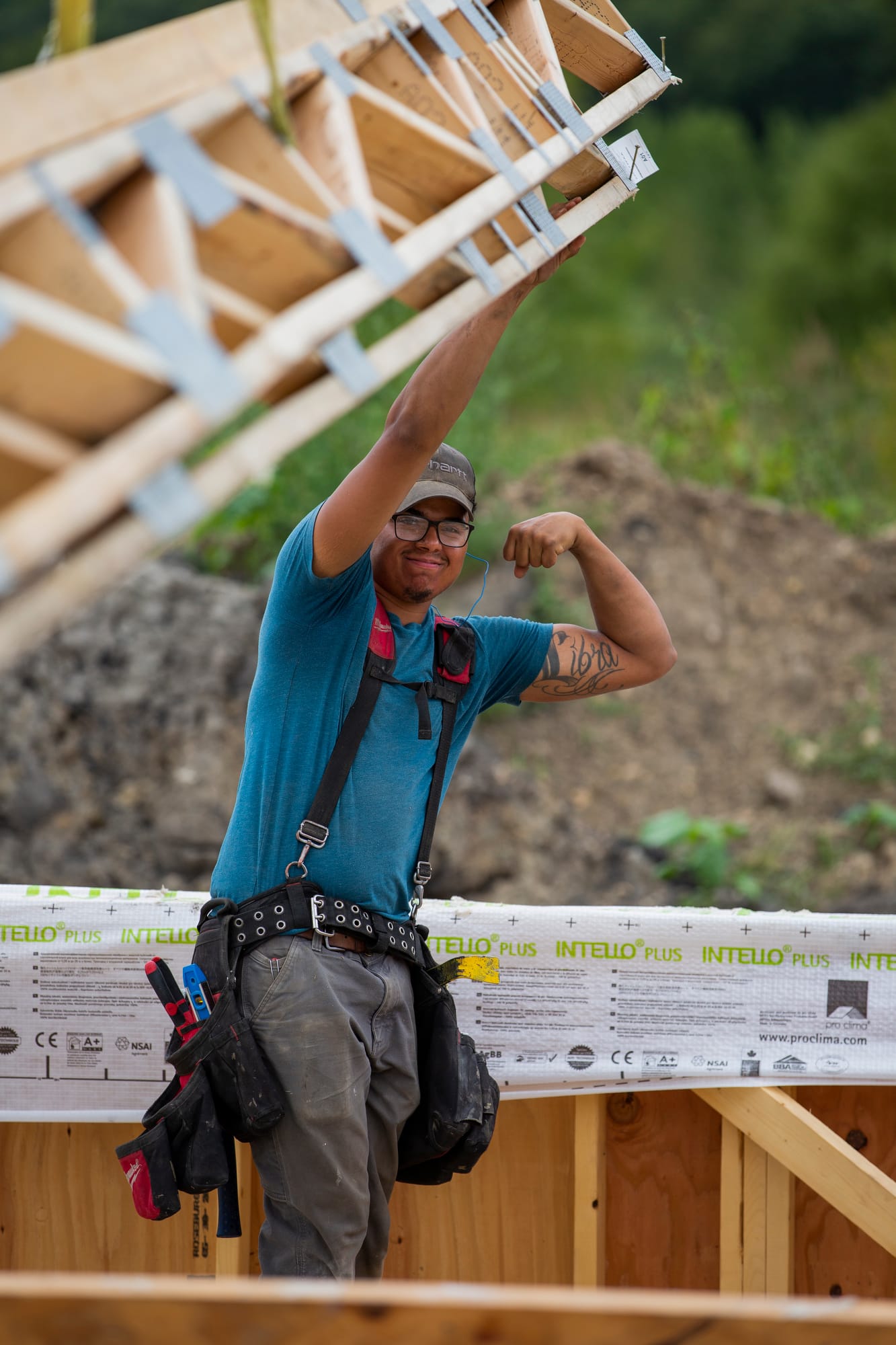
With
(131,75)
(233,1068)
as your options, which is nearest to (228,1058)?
(233,1068)

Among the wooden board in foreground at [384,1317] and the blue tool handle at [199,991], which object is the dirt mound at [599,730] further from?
the wooden board in foreground at [384,1317]

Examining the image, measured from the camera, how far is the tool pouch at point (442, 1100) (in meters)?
2.76

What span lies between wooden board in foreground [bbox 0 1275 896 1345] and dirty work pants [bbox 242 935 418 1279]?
1116mm

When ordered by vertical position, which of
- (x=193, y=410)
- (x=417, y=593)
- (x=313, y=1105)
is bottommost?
(x=313, y=1105)

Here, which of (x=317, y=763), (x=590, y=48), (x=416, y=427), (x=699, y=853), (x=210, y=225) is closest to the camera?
(x=210, y=225)

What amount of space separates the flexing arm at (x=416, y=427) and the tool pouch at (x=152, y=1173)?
132cm

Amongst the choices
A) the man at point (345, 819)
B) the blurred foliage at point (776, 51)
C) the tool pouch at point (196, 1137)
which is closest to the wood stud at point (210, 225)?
the man at point (345, 819)

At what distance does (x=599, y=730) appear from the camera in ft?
32.1

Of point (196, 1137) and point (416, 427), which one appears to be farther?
point (196, 1137)

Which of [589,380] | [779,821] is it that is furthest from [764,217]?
[779,821]

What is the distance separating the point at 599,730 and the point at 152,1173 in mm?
7497

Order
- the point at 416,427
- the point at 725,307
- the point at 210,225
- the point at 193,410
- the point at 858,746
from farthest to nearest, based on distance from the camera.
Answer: the point at 725,307
the point at 858,746
the point at 416,427
the point at 210,225
the point at 193,410

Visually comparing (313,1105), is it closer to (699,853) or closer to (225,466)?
(225,466)

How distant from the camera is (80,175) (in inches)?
56.9
